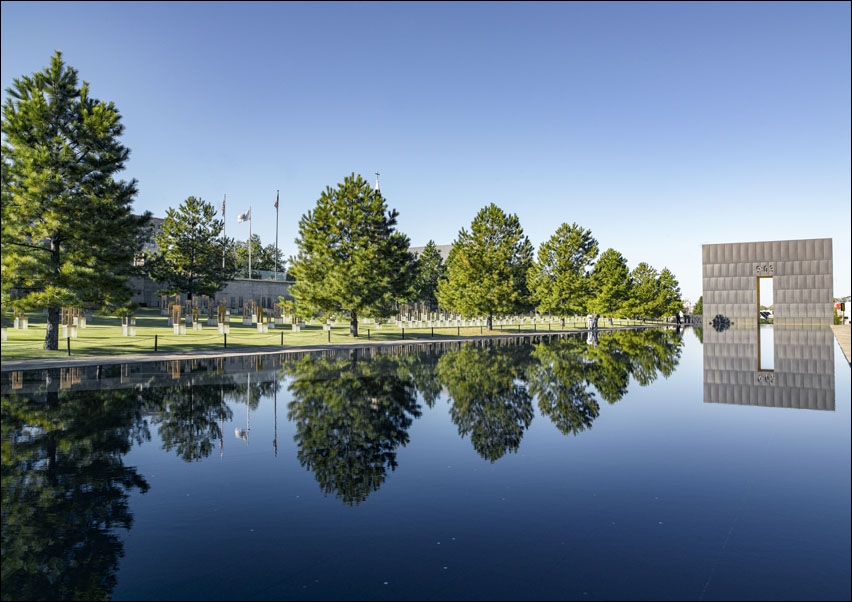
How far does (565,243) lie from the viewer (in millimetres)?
83938

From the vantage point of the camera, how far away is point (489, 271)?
2724 inches

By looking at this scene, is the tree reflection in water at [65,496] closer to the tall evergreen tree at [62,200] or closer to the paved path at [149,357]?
the paved path at [149,357]

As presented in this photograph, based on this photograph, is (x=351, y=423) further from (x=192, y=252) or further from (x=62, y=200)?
(x=192, y=252)

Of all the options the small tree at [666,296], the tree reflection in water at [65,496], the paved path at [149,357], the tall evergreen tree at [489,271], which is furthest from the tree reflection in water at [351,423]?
the small tree at [666,296]

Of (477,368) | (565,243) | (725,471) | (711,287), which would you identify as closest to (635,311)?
(711,287)

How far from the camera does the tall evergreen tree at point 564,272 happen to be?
80.9 metres

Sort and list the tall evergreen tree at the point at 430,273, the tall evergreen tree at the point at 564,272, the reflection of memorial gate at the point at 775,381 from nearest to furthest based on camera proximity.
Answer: the reflection of memorial gate at the point at 775,381, the tall evergreen tree at the point at 564,272, the tall evergreen tree at the point at 430,273

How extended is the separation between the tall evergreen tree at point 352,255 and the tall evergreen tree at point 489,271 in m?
17.4

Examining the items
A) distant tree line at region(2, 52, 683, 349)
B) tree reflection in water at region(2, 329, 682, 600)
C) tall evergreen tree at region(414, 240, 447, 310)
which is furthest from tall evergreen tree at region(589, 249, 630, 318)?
tree reflection in water at region(2, 329, 682, 600)

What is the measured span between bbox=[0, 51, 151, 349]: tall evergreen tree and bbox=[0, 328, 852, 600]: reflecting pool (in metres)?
14.6

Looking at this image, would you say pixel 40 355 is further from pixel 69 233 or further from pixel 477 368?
pixel 477 368

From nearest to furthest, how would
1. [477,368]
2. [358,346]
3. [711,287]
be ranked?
[477,368] < [358,346] < [711,287]

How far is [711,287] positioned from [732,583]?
99.0 m

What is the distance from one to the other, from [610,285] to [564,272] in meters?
9.38
